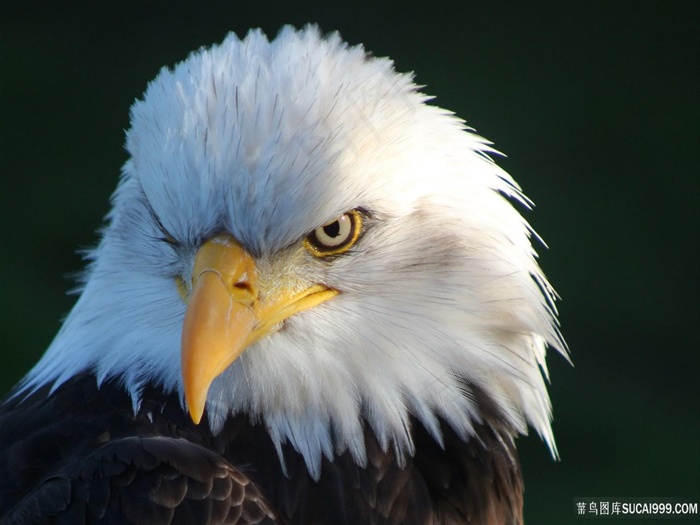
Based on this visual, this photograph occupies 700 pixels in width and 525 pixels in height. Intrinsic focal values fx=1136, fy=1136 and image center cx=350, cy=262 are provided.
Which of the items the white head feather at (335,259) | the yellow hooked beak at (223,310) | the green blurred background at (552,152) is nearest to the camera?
the yellow hooked beak at (223,310)

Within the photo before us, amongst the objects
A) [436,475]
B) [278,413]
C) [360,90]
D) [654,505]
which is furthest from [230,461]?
[654,505]

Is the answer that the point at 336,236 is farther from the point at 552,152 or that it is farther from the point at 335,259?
the point at 552,152

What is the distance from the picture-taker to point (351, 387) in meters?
2.36

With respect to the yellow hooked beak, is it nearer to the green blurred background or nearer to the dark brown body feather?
the dark brown body feather

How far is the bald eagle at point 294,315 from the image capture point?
217 cm

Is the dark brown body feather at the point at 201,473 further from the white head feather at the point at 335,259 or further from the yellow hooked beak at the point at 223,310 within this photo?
the yellow hooked beak at the point at 223,310

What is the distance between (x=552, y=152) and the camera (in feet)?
19.5

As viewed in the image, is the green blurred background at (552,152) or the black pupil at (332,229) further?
the green blurred background at (552,152)

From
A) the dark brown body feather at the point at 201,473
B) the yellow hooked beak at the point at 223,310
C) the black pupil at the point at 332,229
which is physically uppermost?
the black pupil at the point at 332,229

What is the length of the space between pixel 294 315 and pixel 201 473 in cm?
37

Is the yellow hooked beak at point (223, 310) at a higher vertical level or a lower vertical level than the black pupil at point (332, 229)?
lower

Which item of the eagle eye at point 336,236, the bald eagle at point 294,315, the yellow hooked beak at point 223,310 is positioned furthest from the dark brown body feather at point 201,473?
the eagle eye at point 336,236

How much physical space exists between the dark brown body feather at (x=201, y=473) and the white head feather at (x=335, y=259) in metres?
0.04

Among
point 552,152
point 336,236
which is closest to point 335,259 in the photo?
point 336,236
